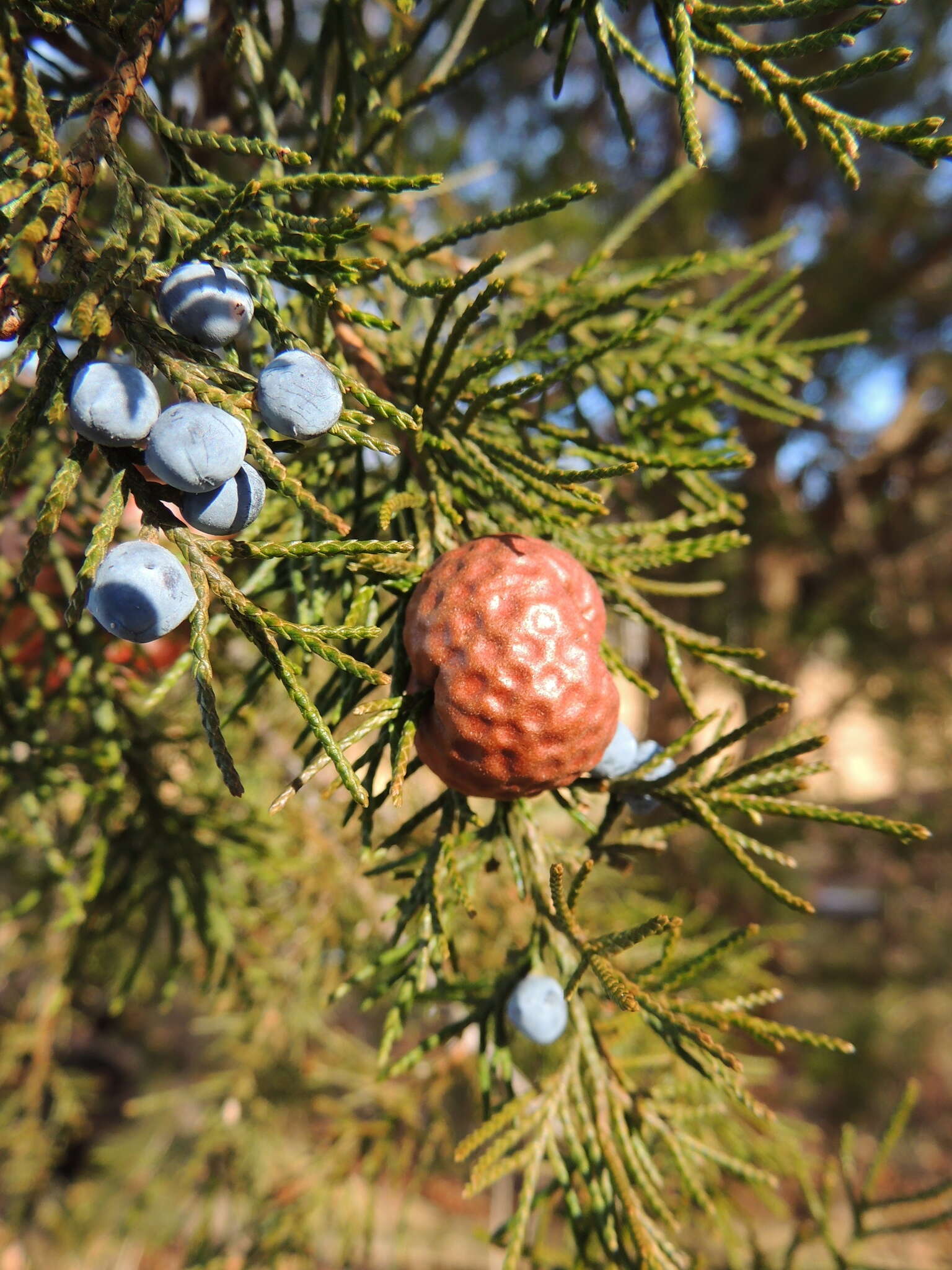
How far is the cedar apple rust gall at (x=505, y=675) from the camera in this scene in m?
0.63

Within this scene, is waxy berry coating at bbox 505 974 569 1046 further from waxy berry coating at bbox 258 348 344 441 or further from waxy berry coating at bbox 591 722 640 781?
waxy berry coating at bbox 258 348 344 441

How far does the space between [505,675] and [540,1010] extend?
1.26 feet

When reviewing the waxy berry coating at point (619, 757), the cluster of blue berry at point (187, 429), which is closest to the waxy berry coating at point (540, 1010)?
the waxy berry coating at point (619, 757)

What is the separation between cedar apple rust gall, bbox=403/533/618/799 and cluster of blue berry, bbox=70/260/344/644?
169 millimetres

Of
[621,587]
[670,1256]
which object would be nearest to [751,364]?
[621,587]

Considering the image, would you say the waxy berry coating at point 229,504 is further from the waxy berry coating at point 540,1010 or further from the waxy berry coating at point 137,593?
the waxy berry coating at point 540,1010

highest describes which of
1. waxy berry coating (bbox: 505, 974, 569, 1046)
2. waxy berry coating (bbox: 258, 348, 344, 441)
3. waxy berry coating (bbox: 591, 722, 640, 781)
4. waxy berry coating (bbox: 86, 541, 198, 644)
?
waxy berry coating (bbox: 258, 348, 344, 441)

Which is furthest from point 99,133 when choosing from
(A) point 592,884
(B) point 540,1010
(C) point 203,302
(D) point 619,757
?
(A) point 592,884

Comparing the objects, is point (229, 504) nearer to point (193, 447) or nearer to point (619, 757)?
point (193, 447)

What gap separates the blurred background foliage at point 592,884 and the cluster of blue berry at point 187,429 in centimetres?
63

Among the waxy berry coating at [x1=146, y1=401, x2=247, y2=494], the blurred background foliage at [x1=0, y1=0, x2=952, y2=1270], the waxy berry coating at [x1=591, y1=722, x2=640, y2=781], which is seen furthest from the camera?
the blurred background foliage at [x1=0, y1=0, x2=952, y2=1270]

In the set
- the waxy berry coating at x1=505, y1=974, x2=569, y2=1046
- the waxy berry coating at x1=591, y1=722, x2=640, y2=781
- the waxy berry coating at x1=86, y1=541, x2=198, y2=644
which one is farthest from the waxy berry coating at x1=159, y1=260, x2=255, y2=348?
the waxy berry coating at x1=505, y1=974, x2=569, y2=1046

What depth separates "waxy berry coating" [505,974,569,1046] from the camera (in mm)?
789

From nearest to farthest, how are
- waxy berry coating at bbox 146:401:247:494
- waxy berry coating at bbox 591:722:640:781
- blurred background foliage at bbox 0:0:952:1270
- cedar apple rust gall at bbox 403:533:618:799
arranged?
1. waxy berry coating at bbox 146:401:247:494
2. cedar apple rust gall at bbox 403:533:618:799
3. waxy berry coating at bbox 591:722:640:781
4. blurred background foliage at bbox 0:0:952:1270
